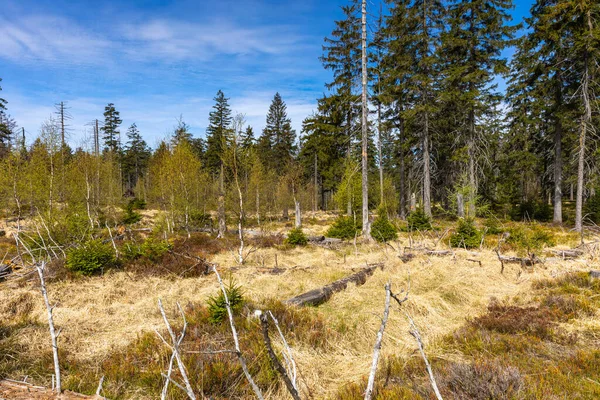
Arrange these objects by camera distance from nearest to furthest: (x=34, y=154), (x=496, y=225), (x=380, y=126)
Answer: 1. (x=496, y=225)
2. (x=34, y=154)
3. (x=380, y=126)

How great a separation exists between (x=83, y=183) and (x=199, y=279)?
14.9 m

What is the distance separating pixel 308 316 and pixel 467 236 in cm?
927

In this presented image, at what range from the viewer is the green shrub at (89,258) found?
8703 mm

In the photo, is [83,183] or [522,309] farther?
[83,183]

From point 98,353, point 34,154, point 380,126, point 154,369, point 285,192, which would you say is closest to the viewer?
point 154,369

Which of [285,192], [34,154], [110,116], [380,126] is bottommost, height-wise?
[285,192]

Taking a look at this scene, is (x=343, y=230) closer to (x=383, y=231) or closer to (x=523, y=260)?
(x=383, y=231)

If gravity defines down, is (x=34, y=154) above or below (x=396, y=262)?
above

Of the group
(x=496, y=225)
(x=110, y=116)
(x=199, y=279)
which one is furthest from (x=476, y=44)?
(x=110, y=116)

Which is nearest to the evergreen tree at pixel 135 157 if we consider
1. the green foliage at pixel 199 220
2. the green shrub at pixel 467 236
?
the green foliage at pixel 199 220

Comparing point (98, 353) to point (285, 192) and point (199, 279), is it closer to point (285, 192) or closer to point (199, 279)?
point (199, 279)

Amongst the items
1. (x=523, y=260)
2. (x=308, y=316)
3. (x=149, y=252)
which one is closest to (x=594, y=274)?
(x=523, y=260)

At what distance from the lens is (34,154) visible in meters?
16.1

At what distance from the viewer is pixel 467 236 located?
12.1m
